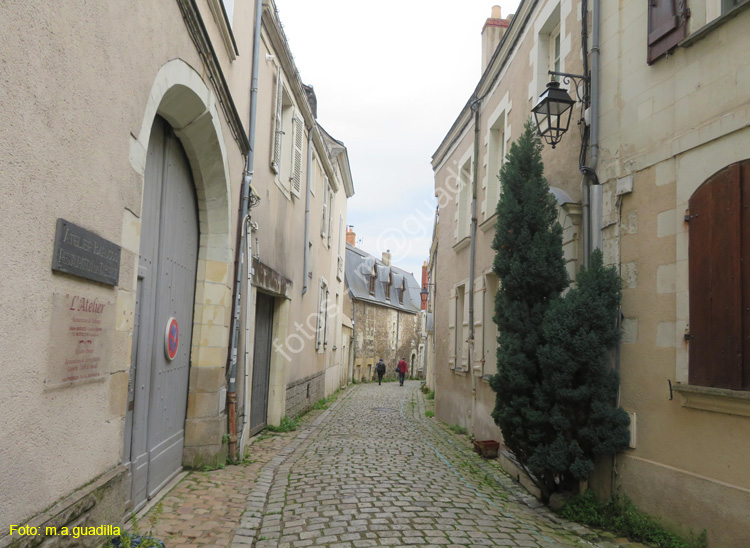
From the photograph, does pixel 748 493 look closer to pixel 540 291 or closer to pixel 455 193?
pixel 540 291

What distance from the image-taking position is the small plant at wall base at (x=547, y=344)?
484cm

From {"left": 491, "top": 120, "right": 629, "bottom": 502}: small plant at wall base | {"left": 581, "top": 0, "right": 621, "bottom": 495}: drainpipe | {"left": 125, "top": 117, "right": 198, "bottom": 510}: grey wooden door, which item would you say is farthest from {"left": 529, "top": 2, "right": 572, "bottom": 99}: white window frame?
{"left": 125, "top": 117, "right": 198, "bottom": 510}: grey wooden door

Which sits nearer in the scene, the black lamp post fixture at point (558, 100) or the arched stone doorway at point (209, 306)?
the black lamp post fixture at point (558, 100)

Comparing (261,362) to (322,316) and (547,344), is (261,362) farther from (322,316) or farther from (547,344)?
(322,316)

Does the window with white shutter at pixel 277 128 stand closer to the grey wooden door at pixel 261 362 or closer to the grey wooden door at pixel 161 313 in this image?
the grey wooden door at pixel 261 362

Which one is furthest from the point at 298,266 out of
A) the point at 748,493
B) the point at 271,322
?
the point at 748,493

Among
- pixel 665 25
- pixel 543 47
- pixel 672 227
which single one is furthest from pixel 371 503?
pixel 543 47

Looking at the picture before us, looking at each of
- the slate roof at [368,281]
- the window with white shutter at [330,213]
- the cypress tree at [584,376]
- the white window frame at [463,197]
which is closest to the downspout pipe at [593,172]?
the cypress tree at [584,376]

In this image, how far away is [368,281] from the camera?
30391 millimetres

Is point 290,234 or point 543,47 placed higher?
A: point 543,47

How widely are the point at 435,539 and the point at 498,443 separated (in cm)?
375

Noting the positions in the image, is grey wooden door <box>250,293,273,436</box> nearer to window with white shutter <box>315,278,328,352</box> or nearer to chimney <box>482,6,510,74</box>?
window with white shutter <box>315,278,328,352</box>

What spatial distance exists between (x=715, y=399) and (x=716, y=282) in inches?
30.9

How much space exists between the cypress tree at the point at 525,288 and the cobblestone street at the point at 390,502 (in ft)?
2.16
